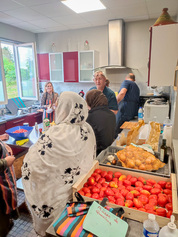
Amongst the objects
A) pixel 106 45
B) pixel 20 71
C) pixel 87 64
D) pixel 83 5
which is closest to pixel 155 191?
pixel 83 5

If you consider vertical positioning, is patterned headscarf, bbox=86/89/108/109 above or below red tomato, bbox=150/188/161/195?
above

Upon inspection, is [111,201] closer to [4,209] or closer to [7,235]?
[4,209]

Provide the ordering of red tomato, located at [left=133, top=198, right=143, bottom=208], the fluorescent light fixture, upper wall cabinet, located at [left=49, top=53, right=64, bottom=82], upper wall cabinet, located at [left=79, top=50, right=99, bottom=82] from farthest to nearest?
upper wall cabinet, located at [left=49, top=53, right=64, bottom=82] < upper wall cabinet, located at [left=79, top=50, right=99, bottom=82] < the fluorescent light fixture < red tomato, located at [left=133, top=198, right=143, bottom=208]

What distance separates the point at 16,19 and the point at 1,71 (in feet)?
3.57

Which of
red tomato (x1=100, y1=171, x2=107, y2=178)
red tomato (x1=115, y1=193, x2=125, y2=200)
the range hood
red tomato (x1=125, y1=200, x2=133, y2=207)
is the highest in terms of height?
the range hood

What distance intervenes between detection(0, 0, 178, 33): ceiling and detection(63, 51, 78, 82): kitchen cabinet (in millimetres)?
630

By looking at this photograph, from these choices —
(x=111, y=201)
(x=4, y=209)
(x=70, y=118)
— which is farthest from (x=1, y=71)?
(x=111, y=201)

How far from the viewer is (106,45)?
4254 mm

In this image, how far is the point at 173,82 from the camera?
5.53 feet

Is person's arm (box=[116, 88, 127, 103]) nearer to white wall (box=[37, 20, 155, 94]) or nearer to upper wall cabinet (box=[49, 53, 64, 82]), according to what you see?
white wall (box=[37, 20, 155, 94])

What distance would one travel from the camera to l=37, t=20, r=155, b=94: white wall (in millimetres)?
3945

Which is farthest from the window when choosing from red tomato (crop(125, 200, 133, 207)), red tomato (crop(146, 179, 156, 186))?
red tomato (crop(125, 200, 133, 207))

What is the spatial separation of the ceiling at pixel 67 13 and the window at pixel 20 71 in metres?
0.55

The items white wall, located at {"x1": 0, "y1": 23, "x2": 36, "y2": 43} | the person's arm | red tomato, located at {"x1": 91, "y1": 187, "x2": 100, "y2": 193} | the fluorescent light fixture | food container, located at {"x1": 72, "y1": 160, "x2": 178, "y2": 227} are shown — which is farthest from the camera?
white wall, located at {"x1": 0, "y1": 23, "x2": 36, "y2": 43}
